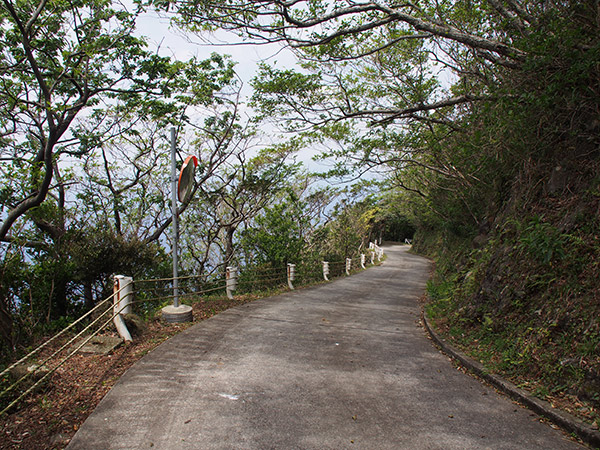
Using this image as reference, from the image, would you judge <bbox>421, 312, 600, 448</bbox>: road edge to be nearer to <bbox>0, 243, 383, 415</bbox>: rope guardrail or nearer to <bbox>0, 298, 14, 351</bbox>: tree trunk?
<bbox>0, 243, 383, 415</bbox>: rope guardrail

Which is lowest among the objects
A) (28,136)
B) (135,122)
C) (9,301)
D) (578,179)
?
(9,301)

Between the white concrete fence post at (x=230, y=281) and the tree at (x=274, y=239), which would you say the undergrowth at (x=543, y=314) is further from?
the tree at (x=274, y=239)

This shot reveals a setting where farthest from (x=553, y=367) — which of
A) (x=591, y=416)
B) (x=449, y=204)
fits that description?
(x=449, y=204)

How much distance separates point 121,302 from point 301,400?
12.2 feet

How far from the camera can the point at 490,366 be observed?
5164 millimetres

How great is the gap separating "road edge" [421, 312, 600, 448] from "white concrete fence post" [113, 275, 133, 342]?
510 centimetres

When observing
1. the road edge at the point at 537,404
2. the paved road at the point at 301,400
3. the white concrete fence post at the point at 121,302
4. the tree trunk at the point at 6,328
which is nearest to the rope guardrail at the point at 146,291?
the white concrete fence post at the point at 121,302

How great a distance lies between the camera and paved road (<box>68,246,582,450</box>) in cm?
340

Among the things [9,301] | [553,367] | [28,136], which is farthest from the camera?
[28,136]

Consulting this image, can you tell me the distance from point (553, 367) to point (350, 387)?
2.30m

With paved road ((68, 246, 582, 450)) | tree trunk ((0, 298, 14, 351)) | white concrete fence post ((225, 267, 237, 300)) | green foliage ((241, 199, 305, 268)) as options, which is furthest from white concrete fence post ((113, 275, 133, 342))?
green foliage ((241, 199, 305, 268))

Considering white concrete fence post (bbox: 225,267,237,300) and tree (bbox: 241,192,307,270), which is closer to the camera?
white concrete fence post (bbox: 225,267,237,300)

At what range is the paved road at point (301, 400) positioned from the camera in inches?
134

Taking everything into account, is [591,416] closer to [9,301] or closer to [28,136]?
[9,301]
